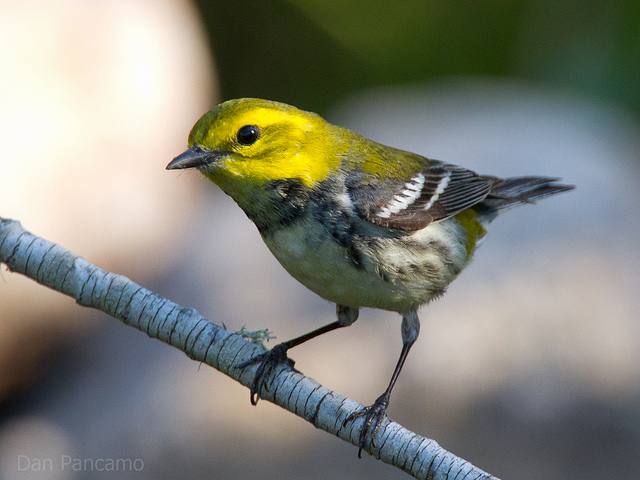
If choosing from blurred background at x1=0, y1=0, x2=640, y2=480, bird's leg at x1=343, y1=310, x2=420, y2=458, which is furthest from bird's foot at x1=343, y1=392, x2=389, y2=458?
blurred background at x1=0, y1=0, x2=640, y2=480

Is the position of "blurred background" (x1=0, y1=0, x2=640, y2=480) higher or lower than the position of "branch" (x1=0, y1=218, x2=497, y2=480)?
higher

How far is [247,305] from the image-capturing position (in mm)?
4656

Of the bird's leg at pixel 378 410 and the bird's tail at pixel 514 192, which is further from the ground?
the bird's tail at pixel 514 192

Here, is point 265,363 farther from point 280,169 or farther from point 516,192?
point 516,192

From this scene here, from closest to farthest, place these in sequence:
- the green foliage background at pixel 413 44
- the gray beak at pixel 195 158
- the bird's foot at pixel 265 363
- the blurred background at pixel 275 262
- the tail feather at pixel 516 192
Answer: the gray beak at pixel 195 158 < the bird's foot at pixel 265 363 < the tail feather at pixel 516 192 < the blurred background at pixel 275 262 < the green foliage background at pixel 413 44

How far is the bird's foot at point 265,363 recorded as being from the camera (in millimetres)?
2633

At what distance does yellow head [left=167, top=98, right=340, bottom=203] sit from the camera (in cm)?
257

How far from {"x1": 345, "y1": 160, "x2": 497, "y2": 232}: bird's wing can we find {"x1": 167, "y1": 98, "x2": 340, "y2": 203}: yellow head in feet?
0.68

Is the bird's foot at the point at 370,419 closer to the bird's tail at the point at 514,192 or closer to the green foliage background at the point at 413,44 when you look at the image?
the bird's tail at the point at 514,192

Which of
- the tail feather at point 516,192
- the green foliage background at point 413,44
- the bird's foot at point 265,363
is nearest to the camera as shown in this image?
the bird's foot at point 265,363

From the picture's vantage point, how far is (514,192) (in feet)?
12.2

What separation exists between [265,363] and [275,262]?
2175 millimetres

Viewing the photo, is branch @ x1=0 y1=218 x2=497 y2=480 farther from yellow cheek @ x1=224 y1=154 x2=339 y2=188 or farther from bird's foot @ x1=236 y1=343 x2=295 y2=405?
yellow cheek @ x1=224 y1=154 x2=339 y2=188

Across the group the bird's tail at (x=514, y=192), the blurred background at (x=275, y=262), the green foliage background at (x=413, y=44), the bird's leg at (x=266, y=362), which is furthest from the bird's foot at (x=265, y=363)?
the green foliage background at (x=413, y=44)
